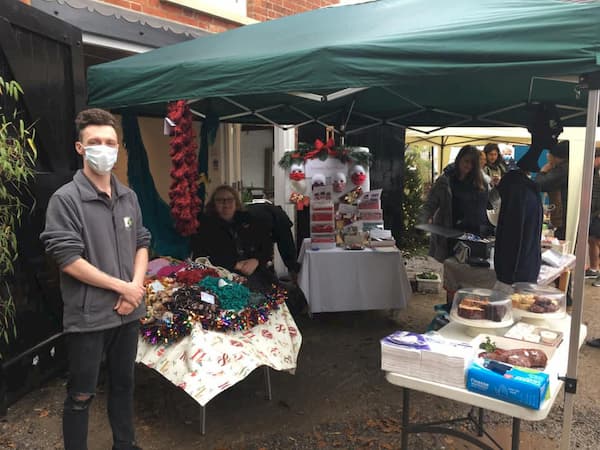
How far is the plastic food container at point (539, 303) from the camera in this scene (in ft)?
8.02

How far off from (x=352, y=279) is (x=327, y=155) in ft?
3.89

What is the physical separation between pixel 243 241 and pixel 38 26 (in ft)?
6.64

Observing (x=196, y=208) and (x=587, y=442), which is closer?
(x=587, y=442)

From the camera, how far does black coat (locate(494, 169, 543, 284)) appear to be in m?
2.83

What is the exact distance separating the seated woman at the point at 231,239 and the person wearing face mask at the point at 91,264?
1.40m

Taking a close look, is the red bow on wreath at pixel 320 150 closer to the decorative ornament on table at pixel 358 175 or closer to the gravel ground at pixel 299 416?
the decorative ornament on table at pixel 358 175

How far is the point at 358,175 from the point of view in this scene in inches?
Answer: 175

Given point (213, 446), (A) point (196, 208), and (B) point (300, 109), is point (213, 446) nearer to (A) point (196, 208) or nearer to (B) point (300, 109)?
(A) point (196, 208)

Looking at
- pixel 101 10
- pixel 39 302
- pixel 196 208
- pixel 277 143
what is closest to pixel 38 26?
pixel 101 10

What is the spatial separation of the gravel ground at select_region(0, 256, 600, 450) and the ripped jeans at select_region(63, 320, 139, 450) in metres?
0.54

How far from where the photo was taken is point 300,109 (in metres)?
5.12

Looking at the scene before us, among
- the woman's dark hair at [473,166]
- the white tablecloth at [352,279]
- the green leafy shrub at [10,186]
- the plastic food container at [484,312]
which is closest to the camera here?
the plastic food container at [484,312]

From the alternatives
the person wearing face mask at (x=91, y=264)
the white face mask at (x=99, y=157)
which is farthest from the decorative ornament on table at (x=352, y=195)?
the white face mask at (x=99, y=157)

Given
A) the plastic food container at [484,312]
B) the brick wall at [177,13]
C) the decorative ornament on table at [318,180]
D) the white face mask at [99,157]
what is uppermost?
the brick wall at [177,13]
